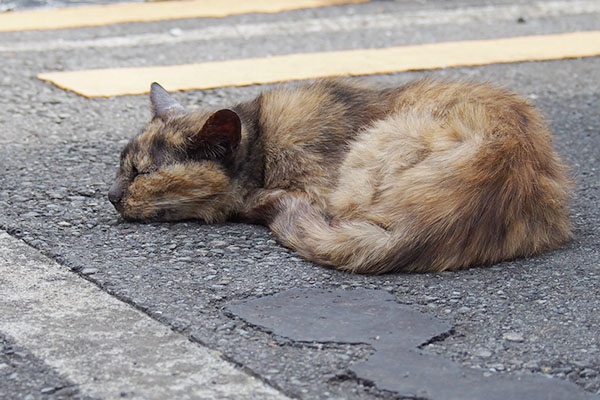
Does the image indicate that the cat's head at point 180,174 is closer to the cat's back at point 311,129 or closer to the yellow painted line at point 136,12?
the cat's back at point 311,129

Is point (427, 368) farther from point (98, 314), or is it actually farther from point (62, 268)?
point (62, 268)

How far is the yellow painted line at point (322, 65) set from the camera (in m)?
7.13

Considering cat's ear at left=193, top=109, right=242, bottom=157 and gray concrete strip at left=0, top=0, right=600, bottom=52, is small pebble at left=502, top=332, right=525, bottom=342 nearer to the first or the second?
cat's ear at left=193, top=109, right=242, bottom=157

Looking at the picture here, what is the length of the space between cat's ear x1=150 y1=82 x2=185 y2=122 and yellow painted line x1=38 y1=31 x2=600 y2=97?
1.96 m

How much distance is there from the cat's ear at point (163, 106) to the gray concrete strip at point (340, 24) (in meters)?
3.49

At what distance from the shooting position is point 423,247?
12.4ft

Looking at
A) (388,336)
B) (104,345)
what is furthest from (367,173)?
(104,345)

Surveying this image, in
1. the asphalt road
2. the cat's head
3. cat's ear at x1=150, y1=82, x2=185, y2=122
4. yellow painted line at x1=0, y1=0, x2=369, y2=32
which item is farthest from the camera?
yellow painted line at x1=0, y1=0, x2=369, y2=32

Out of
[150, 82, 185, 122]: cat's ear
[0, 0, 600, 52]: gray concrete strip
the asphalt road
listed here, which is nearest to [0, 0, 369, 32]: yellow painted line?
[0, 0, 600, 52]: gray concrete strip

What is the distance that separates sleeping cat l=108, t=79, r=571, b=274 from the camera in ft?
12.5

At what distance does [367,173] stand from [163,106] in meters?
1.32

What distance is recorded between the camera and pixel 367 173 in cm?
420

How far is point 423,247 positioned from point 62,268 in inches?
61.4

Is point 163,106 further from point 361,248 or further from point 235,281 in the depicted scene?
point 361,248
